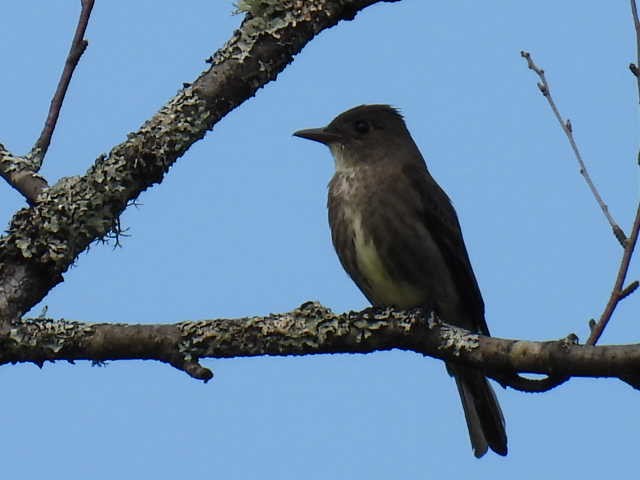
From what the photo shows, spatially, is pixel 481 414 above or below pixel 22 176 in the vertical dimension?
below

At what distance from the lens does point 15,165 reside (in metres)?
4.01

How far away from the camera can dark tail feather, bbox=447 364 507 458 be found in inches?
231

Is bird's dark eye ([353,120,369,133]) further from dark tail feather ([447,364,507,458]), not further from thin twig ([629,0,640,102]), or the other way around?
thin twig ([629,0,640,102])

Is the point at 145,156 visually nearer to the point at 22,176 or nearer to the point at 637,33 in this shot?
Result: the point at 22,176

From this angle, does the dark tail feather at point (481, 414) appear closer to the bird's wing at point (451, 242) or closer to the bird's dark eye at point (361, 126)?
the bird's wing at point (451, 242)

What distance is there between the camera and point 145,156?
3820 mm

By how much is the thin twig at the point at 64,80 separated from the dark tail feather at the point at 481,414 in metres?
2.80

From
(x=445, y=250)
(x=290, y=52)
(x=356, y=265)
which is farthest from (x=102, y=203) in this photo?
(x=445, y=250)

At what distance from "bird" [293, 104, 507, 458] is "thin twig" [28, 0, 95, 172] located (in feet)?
7.97

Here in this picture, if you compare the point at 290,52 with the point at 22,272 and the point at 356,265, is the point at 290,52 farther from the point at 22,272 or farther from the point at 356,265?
the point at 356,265

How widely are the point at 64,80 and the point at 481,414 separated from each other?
3139mm

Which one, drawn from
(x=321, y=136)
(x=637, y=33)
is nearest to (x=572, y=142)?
(x=637, y=33)

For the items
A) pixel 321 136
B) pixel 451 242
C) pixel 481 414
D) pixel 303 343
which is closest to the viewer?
pixel 303 343

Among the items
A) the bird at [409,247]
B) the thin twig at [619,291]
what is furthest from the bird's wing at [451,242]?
the thin twig at [619,291]
